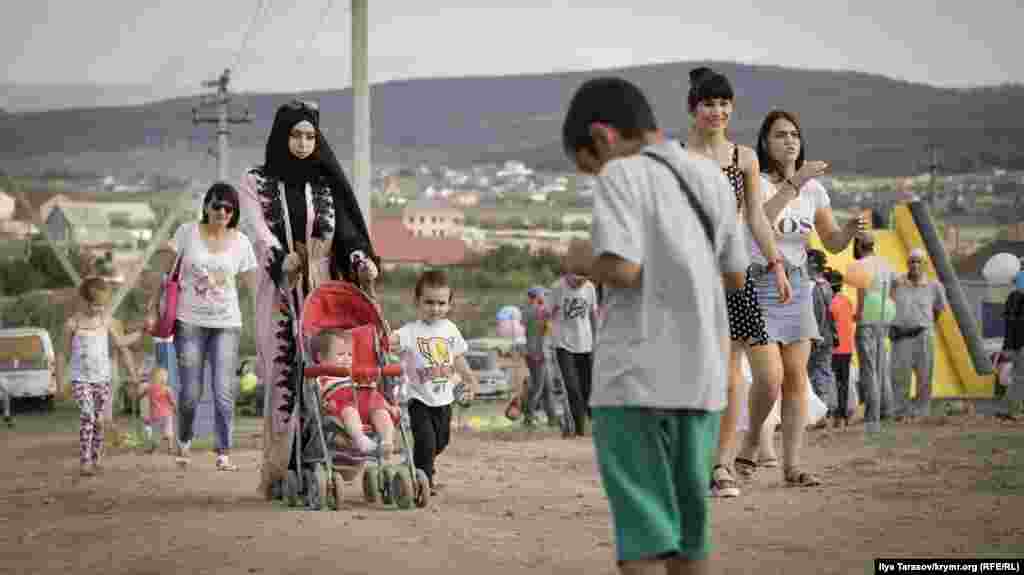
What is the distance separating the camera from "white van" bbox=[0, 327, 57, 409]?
34281 mm

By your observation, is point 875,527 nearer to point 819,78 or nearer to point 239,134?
point 239,134

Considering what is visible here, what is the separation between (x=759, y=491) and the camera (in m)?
10.1

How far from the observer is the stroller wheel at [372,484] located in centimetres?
1017

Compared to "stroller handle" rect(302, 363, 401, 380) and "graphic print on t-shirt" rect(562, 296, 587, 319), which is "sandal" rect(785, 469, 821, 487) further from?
A: "graphic print on t-shirt" rect(562, 296, 587, 319)

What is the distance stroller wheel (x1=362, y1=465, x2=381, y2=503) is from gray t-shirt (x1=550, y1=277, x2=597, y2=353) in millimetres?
8097

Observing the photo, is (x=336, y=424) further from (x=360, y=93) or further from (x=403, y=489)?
(x=360, y=93)

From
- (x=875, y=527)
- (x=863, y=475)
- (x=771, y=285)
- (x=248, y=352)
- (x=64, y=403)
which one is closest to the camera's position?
(x=875, y=527)

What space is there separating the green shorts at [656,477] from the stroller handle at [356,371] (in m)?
4.61

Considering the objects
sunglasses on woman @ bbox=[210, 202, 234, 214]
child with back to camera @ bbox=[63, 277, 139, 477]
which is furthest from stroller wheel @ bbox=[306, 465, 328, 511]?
child with back to camera @ bbox=[63, 277, 139, 477]

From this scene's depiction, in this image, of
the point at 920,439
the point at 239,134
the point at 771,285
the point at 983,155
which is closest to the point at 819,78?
the point at 983,155

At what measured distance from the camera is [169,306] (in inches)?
490

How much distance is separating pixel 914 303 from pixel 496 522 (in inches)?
443

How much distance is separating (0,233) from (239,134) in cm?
1016

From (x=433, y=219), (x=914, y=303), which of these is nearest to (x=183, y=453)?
(x=914, y=303)
